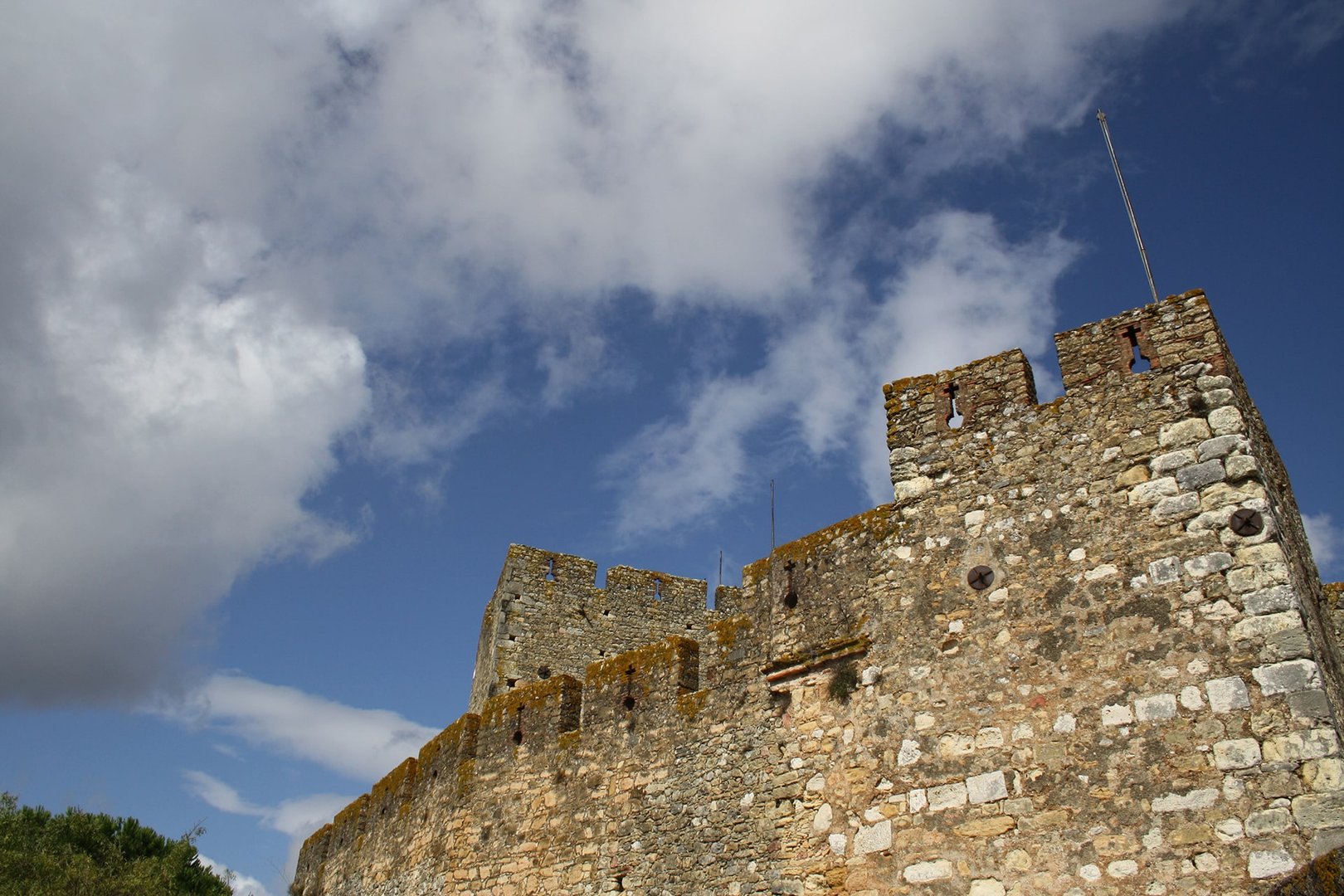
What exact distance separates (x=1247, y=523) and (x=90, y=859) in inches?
776

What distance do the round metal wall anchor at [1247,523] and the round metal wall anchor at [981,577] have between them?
6.43ft

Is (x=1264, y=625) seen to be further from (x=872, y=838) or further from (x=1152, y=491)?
(x=872, y=838)

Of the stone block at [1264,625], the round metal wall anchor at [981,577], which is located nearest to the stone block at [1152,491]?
the stone block at [1264,625]

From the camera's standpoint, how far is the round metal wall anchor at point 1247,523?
8141 millimetres

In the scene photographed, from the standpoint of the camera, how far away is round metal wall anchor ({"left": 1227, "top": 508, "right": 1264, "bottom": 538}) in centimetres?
814

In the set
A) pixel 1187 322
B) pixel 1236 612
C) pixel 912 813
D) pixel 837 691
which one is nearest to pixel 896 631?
pixel 837 691

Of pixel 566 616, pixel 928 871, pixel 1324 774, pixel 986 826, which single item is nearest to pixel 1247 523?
pixel 1324 774

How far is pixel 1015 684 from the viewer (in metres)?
8.88

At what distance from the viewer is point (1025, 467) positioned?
959 centimetres

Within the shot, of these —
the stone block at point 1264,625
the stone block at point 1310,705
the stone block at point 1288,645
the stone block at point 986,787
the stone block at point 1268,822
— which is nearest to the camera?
the stone block at point 1268,822

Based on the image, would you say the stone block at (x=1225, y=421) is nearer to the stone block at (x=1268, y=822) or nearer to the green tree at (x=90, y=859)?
the stone block at (x=1268, y=822)

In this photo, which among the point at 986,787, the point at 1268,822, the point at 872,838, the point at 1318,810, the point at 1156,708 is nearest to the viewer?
the point at 1318,810

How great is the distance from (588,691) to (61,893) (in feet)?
32.7

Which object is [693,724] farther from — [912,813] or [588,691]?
[912,813]
